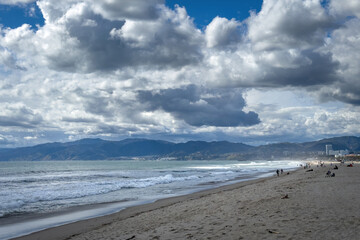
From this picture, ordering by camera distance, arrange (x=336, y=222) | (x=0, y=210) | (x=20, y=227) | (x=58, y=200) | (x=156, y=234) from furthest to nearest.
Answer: (x=58, y=200) < (x=0, y=210) < (x=20, y=227) < (x=156, y=234) < (x=336, y=222)

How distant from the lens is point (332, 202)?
12.7 m

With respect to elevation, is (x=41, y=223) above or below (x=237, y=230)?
below

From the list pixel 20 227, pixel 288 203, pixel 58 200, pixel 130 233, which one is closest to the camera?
pixel 130 233

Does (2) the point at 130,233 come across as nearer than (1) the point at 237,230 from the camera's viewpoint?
No

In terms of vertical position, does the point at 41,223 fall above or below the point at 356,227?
below

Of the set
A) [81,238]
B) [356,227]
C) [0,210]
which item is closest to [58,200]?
[0,210]

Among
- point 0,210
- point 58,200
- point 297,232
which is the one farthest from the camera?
point 58,200

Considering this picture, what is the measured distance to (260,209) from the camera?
12.3 metres

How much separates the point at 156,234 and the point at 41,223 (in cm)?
827

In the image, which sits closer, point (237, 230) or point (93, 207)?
point (237, 230)

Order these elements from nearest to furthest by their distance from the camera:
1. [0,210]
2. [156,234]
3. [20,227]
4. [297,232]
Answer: [297,232]
[156,234]
[20,227]
[0,210]

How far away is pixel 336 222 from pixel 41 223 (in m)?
A: 13.8

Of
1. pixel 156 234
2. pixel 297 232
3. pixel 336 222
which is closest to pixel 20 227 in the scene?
pixel 156 234

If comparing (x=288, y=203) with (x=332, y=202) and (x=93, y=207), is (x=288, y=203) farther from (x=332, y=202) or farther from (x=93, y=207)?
(x=93, y=207)
